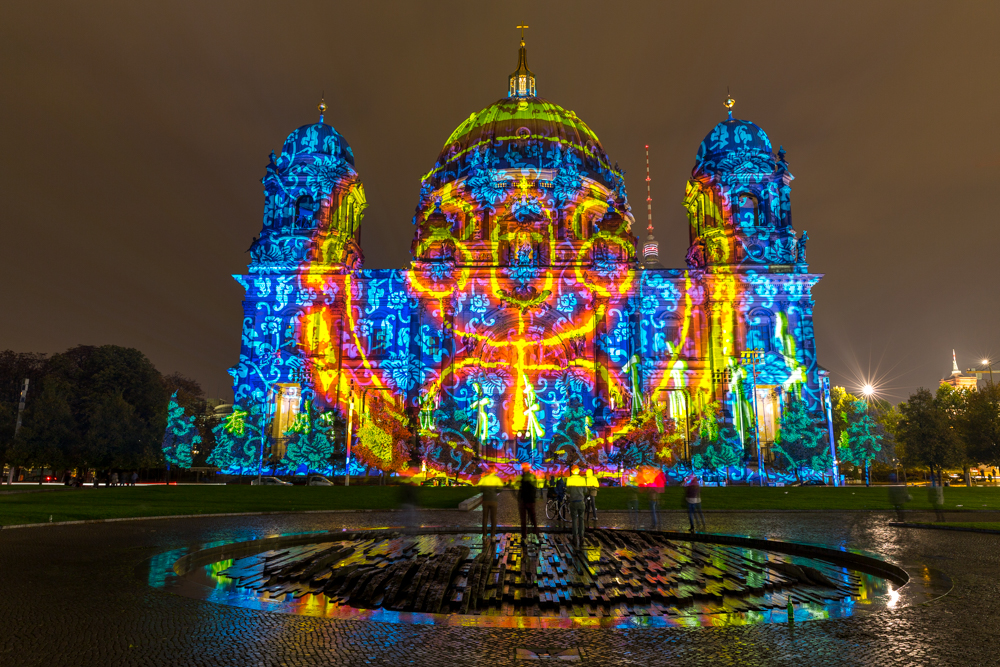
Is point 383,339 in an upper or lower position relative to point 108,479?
upper

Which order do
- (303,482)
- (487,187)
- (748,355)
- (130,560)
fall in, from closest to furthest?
(130,560) → (303,482) → (748,355) → (487,187)

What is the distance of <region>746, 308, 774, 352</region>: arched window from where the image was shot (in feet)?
171

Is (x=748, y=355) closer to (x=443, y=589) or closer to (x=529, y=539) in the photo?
(x=529, y=539)

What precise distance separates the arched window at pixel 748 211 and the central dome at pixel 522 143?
14523 mm

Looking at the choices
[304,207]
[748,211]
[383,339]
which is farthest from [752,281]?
[304,207]

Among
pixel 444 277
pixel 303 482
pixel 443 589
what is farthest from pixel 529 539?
pixel 444 277

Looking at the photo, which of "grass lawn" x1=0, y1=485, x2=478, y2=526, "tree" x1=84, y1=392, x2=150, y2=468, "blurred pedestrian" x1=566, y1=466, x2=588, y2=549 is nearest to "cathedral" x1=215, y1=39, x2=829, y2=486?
"tree" x1=84, y1=392, x2=150, y2=468

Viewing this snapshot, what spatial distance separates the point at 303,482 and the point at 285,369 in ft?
29.6

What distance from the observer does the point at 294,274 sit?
5341 cm

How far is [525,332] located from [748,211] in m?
20.3

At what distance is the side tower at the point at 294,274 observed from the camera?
51375 mm

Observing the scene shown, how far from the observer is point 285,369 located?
51719mm

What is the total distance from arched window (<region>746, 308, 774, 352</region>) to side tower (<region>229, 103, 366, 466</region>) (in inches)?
1223

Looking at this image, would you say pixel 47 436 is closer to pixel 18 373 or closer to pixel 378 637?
pixel 18 373
